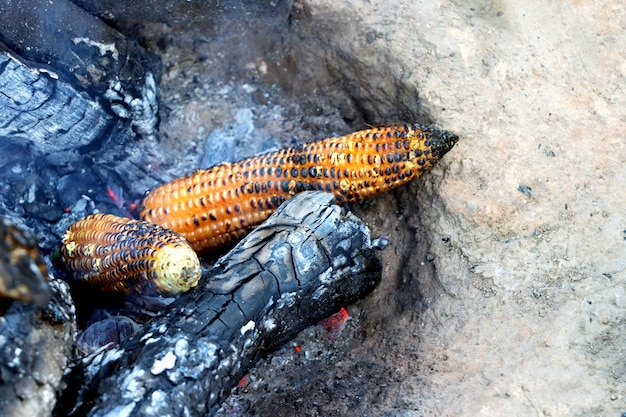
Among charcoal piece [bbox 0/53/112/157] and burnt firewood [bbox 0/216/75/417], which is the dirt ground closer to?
charcoal piece [bbox 0/53/112/157]

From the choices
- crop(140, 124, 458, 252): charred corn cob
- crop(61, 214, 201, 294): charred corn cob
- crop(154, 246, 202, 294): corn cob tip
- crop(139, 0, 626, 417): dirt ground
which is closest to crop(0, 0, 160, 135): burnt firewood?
crop(139, 0, 626, 417): dirt ground

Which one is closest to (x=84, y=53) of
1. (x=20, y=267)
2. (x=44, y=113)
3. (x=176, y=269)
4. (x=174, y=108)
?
(x=44, y=113)

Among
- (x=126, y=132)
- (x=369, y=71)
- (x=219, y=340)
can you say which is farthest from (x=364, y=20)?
(x=219, y=340)

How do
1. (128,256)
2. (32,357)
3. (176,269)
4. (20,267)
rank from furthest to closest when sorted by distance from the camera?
(128,256) → (176,269) → (32,357) → (20,267)

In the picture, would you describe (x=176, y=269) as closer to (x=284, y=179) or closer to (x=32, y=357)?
(x=32, y=357)

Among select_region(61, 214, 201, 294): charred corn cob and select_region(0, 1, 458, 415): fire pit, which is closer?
select_region(61, 214, 201, 294): charred corn cob

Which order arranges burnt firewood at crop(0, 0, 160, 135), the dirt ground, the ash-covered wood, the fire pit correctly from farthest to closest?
the fire pit, burnt firewood at crop(0, 0, 160, 135), the dirt ground, the ash-covered wood
